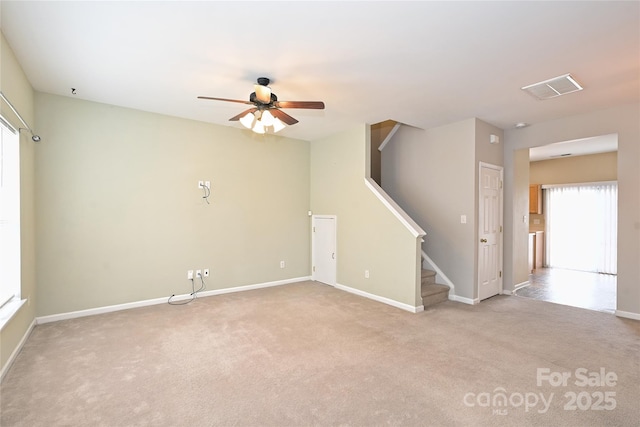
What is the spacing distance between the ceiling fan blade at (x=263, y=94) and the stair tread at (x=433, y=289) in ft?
11.0

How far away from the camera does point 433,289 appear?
468cm

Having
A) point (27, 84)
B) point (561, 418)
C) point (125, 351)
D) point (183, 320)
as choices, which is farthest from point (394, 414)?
point (27, 84)

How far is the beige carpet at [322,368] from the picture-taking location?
6.86 feet

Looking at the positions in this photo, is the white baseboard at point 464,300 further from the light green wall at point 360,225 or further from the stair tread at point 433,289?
the light green wall at point 360,225

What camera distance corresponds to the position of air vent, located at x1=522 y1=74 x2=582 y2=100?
3197mm

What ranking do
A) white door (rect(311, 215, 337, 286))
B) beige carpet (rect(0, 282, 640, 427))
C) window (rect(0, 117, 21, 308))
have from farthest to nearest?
white door (rect(311, 215, 337, 286)), window (rect(0, 117, 21, 308)), beige carpet (rect(0, 282, 640, 427))

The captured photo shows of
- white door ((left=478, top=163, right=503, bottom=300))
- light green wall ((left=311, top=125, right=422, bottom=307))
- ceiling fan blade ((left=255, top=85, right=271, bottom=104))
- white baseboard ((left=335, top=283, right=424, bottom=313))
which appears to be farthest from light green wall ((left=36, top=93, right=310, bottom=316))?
white door ((left=478, top=163, right=503, bottom=300))

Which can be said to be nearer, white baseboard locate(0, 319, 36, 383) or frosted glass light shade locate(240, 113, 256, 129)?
white baseboard locate(0, 319, 36, 383)

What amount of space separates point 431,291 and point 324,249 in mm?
2069

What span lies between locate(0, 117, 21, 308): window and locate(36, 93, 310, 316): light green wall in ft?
2.49

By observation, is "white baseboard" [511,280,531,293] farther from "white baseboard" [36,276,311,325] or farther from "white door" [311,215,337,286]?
"white baseboard" [36,276,311,325]

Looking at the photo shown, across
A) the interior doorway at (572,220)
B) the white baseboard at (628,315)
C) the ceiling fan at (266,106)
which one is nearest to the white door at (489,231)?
the interior doorway at (572,220)

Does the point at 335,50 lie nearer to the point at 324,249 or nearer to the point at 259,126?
the point at 259,126

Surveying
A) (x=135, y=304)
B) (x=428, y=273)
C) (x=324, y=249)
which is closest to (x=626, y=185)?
(x=428, y=273)
